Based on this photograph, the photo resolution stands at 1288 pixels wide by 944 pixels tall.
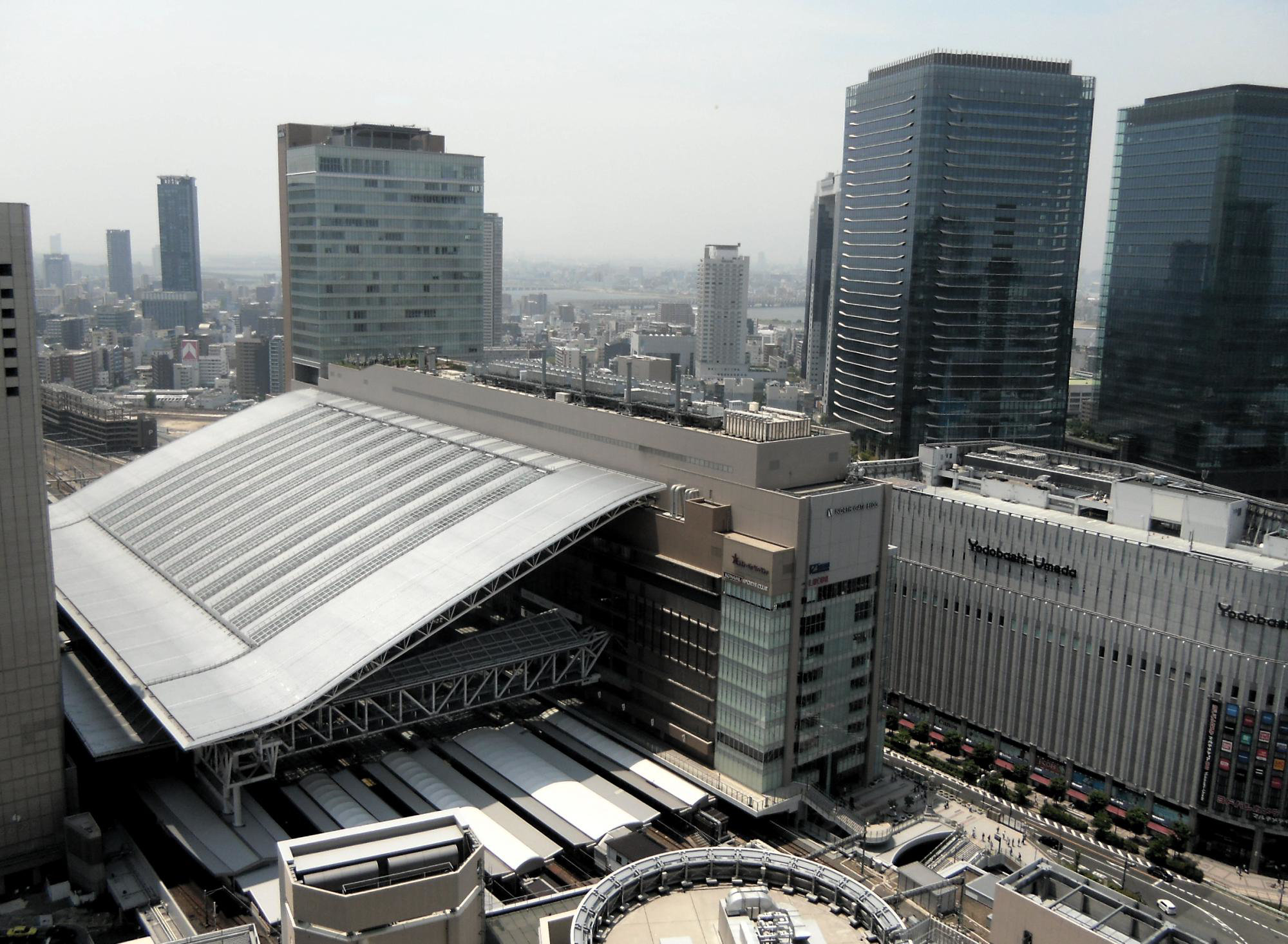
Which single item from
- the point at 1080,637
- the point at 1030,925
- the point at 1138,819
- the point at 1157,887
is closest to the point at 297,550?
the point at 1030,925

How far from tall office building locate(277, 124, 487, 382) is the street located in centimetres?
8120

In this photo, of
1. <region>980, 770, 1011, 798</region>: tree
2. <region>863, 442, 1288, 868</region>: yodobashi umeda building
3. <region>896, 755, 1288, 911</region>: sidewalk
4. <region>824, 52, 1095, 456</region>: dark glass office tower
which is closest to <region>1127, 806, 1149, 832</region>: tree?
<region>863, 442, 1288, 868</region>: yodobashi umeda building

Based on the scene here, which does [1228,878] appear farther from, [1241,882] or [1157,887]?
[1157,887]

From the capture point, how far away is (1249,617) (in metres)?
60.2

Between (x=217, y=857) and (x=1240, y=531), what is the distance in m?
63.8

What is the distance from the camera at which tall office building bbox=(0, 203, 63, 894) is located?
51656mm

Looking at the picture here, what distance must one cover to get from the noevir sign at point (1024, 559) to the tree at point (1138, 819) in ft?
47.5

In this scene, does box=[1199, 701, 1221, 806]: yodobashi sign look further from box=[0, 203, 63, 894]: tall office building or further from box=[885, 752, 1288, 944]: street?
box=[0, 203, 63, 894]: tall office building

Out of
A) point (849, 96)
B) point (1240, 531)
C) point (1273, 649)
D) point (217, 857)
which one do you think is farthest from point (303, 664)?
point (849, 96)

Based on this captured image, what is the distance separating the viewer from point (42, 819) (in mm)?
53219

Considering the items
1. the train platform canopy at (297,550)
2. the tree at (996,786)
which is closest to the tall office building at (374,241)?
the train platform canopy at (297,550)

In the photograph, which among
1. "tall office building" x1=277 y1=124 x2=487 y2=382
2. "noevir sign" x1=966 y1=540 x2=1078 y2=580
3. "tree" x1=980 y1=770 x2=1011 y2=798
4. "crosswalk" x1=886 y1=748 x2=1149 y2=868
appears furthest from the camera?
"tall office building" x1=277 y1=124 x2=487 y2=382

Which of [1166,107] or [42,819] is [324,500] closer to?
[42,819]

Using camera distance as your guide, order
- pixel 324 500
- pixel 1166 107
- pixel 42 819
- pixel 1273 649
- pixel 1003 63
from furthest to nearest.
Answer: pixel 1166 107 → pixel 1003 63 → pixel 324 500 → pixel 1273 649 → pixel 42 819
